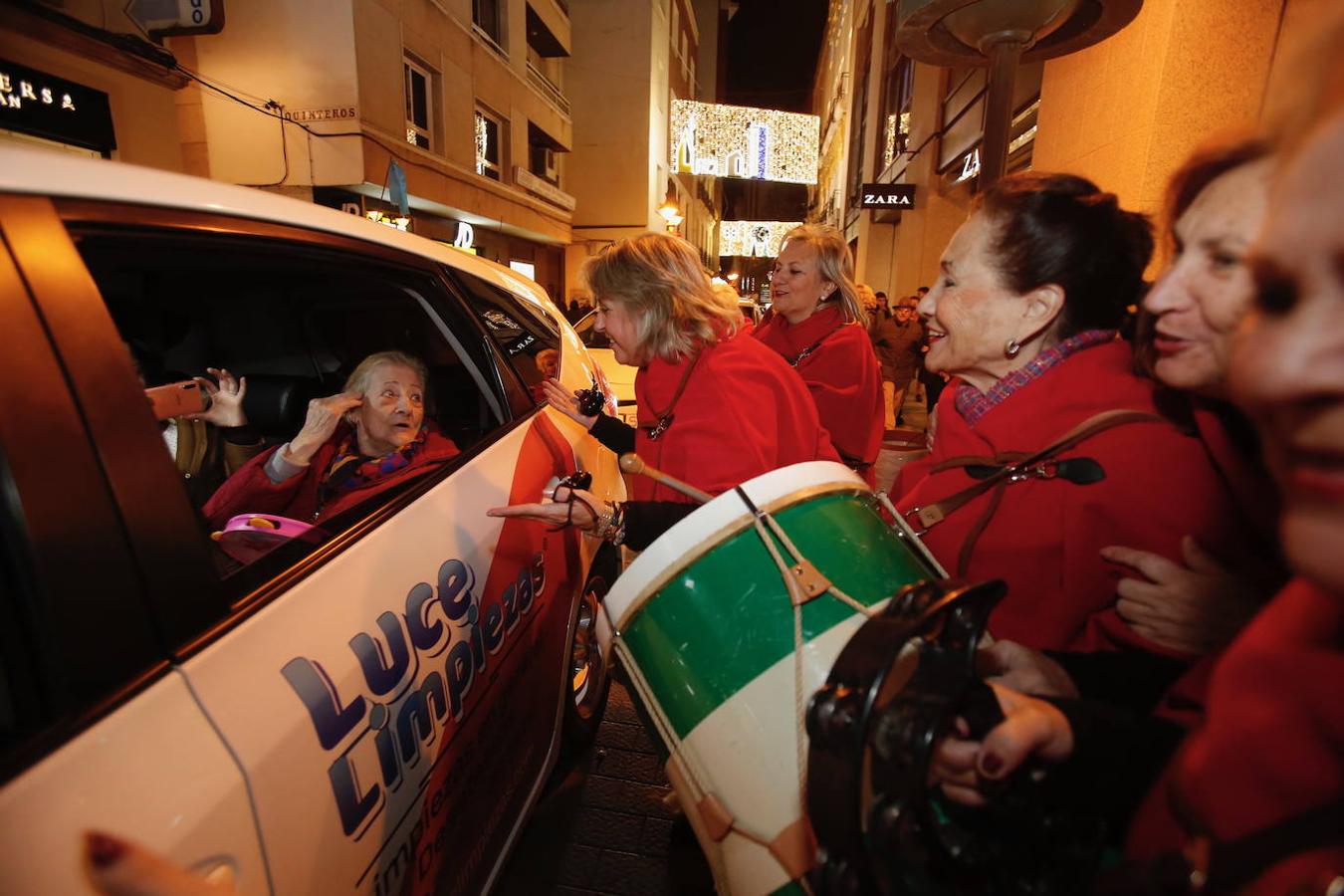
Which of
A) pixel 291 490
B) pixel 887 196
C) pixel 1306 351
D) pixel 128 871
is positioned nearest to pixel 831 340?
pixel 291 490

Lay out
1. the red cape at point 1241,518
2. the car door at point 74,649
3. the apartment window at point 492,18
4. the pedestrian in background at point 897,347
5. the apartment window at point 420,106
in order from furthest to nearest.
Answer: the apartment window at point 492,18 → the apartment window at point 420,106 → the pedestrian in background at point 897,347 → the red cape at point 1241,518 → the car door at point 74,649

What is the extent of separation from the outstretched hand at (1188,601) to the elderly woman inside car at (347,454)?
1608mm

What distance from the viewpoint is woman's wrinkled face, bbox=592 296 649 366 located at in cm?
211

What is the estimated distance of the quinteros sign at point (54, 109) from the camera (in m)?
6.71

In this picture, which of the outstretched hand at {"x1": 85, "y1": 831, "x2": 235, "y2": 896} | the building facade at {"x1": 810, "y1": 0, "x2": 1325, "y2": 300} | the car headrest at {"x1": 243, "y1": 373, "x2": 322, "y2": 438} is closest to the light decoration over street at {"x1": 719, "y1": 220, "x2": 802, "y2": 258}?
the building facade at {"x1": 810, "y1": 0, "x2": 1325, "y2": 300}

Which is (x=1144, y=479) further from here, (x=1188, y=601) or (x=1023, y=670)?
(x=1023, y=670)

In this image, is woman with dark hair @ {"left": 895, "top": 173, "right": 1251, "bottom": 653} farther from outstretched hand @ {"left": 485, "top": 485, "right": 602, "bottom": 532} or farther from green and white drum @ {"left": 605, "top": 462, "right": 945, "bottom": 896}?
outstretched hand @ {"left": 485, "top": 485, "right": 602, "bottom": 532}

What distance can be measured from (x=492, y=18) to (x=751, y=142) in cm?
790

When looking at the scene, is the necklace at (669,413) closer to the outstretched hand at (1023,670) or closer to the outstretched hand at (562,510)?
the outstretched hand at (562,510)

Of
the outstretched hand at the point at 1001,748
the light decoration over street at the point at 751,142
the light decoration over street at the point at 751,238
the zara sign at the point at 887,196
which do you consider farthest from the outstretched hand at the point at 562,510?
the light decoration over street at the point at 751,238

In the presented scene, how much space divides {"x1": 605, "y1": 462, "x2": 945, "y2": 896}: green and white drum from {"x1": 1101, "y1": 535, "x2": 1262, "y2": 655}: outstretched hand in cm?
33

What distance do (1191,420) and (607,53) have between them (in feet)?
90.3

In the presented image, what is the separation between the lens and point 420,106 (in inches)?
527

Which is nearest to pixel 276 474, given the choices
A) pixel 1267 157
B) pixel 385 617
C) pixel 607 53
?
pixel 385 617
